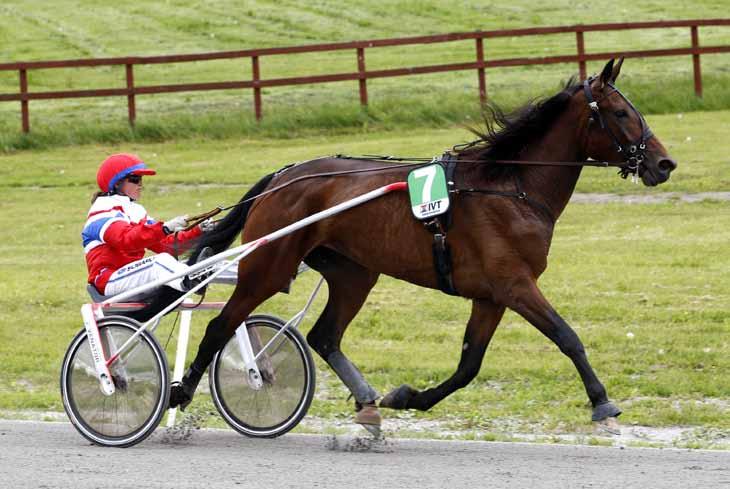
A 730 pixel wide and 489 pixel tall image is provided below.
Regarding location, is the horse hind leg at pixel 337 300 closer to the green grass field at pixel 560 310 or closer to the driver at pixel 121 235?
the green grass field at pixel 560 310

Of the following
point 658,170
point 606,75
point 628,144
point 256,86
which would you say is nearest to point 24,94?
point 256,86

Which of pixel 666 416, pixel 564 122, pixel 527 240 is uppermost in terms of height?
pixel 564 122

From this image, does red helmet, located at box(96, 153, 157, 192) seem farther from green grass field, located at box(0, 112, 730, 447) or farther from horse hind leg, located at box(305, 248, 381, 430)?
green grass field, located at box(0, 112, 730, 447)

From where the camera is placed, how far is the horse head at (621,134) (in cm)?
677

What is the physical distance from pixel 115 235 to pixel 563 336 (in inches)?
92.0

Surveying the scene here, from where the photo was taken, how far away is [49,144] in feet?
67.0

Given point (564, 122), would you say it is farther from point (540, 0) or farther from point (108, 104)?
point (540, 0)

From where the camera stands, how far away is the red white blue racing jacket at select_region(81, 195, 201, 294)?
689 centimetres

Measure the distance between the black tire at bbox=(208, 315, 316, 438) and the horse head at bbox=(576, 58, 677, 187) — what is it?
1.94 meters

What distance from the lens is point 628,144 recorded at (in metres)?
6.81

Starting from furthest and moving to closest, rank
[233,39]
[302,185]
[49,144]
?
[233,39] → [49,144] → [302,185]

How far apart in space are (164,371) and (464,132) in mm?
12158

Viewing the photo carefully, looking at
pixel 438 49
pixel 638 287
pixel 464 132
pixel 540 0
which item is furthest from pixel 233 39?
pixel 638 287

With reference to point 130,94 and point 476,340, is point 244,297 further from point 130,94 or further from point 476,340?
point 130,94
